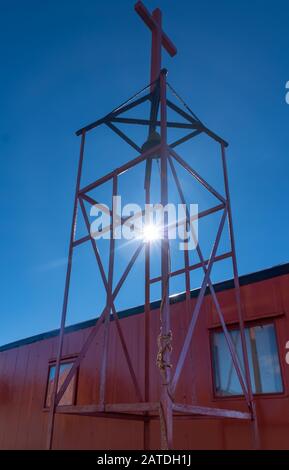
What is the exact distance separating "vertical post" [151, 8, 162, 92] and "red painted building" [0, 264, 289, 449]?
152 inches

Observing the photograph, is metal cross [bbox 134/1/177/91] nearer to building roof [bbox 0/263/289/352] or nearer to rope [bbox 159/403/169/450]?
building roof [bbox 0/263/289/352]

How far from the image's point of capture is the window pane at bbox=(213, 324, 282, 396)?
6.48m

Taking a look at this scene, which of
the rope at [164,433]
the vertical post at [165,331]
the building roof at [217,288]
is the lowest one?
the rope at [164,433]

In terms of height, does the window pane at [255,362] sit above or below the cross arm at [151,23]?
below

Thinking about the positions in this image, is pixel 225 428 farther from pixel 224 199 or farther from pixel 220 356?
pixel 224 199

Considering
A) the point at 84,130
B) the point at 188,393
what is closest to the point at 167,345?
the point at 188,393

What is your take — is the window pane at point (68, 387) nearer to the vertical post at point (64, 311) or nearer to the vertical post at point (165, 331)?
the vertical post at point (64, 311)

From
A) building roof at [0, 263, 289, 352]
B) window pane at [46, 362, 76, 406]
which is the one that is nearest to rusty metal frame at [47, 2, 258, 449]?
building roof at [0, 263, 289, 352]

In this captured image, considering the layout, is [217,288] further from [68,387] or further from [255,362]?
[68,387]

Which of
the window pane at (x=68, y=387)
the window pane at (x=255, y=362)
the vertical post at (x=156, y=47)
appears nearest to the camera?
the window pane at (x=255, y=362)

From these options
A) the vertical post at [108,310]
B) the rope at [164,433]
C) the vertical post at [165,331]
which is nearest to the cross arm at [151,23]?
the vertical post at [165,331]

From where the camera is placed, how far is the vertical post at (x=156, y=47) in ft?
22.2

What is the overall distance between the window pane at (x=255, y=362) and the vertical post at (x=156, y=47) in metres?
4.60

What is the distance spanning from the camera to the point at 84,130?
23.0 feet
